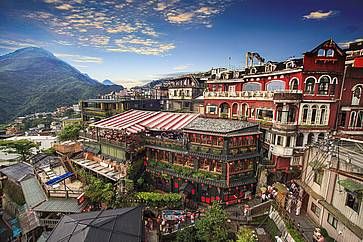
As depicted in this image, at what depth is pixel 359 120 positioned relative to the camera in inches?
969

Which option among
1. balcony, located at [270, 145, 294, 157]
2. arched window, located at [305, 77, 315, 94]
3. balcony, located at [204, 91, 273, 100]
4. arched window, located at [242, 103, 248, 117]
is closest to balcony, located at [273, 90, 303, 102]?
arched window, located at [305, 77, 315, 94]

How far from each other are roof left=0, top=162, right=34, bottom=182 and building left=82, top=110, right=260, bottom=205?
1235 cm

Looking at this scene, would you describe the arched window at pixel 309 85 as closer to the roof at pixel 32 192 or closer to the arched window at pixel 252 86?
the arched window at pixel 252 86

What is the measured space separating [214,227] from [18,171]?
3214 cm

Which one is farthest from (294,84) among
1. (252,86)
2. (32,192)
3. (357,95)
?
(32,192)

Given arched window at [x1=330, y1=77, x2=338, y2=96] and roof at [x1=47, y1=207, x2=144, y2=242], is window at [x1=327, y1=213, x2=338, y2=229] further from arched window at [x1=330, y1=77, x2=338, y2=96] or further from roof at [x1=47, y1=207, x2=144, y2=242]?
arched window at [x1=330, y1=77, x2=338, y2=96]

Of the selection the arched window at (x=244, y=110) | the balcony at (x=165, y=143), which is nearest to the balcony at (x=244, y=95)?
the arched window at (x=244, y=110)

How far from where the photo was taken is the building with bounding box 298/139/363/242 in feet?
40.3

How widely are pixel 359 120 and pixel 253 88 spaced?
46.1 ft

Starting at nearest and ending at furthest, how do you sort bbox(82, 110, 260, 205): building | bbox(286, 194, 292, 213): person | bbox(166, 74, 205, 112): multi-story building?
bbox(286, 194, 292, 213): person → bbox(82, 110, 260, 205): building → bbox(166, 74, 205, 112): multi-story building

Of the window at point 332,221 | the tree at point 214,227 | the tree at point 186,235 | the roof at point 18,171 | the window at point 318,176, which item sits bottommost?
the tree at point 186,235

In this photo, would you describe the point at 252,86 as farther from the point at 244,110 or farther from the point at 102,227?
the point at 102,227

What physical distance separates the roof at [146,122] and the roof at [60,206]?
1012cm

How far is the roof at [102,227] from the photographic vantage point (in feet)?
43.2
